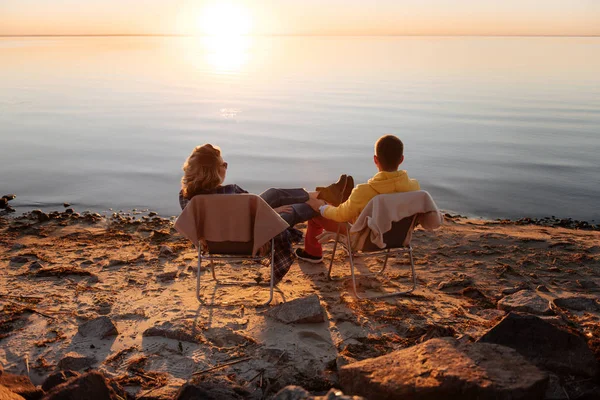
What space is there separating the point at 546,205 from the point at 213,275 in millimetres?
6899

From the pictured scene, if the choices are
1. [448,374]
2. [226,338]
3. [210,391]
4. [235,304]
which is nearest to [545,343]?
[448,374]

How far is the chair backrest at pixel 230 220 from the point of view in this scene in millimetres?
5035

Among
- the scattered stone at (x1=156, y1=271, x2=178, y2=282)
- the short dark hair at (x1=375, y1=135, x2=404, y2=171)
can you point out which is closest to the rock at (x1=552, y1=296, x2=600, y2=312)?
the short dark hair at (x1=375, y1=135, x2=404, y2=171)

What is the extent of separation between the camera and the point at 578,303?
200 inches

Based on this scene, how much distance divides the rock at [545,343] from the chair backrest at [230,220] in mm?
1984

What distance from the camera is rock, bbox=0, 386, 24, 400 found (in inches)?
131

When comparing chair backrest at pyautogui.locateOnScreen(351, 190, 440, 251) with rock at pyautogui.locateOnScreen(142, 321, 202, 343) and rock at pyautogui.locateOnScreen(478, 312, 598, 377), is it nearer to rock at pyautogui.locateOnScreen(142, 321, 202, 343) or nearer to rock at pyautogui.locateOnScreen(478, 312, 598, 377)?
rock at pyautogui.locateOnScreen(478, 312, 598, 377)

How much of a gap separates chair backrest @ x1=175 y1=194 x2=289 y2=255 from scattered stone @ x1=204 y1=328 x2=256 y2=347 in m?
0.85

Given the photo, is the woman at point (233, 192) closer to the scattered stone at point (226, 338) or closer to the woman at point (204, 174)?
the woman at point (204, 174)

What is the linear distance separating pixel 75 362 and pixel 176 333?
2.40 ft

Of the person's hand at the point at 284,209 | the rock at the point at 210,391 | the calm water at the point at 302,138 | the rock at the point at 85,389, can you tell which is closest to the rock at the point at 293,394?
the rock at the point at 210,391

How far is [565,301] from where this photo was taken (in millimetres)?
5125

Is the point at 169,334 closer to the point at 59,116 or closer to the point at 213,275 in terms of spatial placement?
the point at 213,275

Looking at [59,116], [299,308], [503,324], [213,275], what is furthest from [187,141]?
[503,324]
